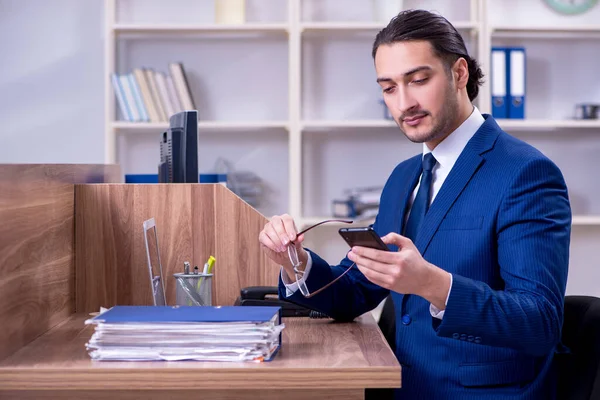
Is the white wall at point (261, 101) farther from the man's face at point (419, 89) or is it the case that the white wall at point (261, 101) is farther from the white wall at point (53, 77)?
the man's face at point (419, 89)

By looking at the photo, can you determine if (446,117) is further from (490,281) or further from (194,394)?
(194,394)

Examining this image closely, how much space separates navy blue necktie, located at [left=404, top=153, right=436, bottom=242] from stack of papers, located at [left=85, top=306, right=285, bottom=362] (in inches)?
21.2

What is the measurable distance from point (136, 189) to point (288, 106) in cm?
223

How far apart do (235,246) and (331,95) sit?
2289 mm

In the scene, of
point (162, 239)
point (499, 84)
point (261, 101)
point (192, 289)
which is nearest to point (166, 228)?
point (162, 239)

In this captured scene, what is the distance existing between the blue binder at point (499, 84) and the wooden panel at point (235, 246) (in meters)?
2.21

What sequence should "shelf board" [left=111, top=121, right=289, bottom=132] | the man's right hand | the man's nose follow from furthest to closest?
"shelf board" [left=111, top=121, right=289, bottom=132] → the man's nose → the man's right hand

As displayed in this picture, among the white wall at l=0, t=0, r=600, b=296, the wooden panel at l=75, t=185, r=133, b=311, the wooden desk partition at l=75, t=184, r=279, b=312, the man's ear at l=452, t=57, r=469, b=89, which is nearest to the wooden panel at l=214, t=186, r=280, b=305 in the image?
the wooden desk partition at l=75, t=184, r=279, b=312

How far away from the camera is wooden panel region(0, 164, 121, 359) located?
1367 mm

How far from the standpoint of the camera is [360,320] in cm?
182

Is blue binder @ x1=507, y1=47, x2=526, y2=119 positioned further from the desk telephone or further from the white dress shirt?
the desk telephone

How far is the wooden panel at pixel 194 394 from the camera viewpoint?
133 cm

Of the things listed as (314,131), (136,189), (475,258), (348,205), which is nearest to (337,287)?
(475,258)

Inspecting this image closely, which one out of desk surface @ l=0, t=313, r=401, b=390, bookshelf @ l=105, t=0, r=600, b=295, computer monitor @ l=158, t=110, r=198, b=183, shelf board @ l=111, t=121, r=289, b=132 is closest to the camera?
desk surface @ l=0, t=313, r=401, b=390
